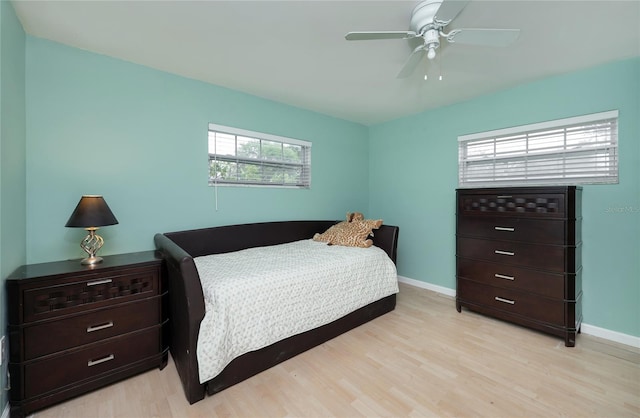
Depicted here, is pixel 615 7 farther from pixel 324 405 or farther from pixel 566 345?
pixel 324 405

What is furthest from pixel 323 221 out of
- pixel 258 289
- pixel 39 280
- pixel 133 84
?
pixel 39 280

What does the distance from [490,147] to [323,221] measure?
2.10m

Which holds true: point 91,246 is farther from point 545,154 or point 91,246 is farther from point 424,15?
point 545,154

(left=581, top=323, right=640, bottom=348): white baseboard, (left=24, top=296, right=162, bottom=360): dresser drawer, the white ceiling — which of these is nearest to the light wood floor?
(left=581, top=323, right=640, bottom=348): white baseboard

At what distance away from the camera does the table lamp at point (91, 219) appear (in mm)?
1669

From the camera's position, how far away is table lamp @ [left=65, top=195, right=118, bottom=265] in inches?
65.7

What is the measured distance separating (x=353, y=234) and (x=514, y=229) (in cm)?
146

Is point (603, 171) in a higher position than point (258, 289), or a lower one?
higher

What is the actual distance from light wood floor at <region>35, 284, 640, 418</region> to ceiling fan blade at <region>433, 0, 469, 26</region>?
205 centimetres

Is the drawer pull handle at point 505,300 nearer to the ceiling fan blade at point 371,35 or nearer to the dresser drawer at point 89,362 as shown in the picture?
the ceiling fan blade at point 371,35

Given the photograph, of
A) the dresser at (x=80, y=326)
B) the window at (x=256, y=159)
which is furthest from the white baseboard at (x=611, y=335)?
the dresser at (x=80, y=326)

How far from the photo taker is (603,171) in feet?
7.48

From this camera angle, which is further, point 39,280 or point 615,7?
point 615,7

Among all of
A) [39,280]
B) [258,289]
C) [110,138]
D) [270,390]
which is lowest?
[270,390]
